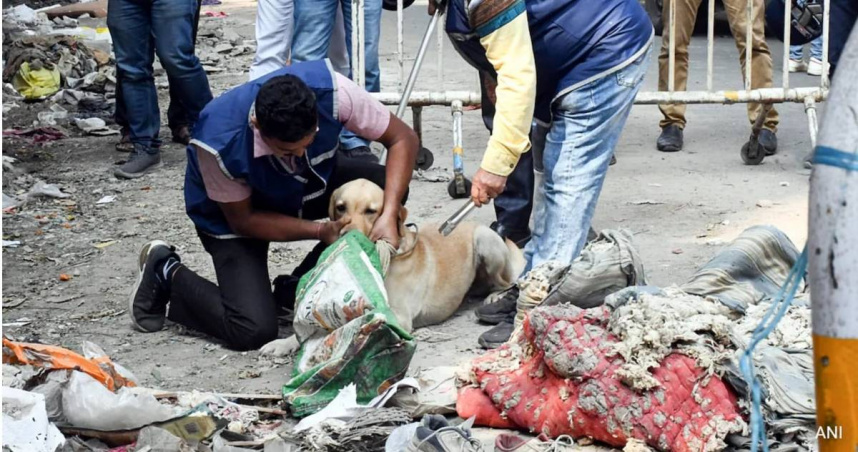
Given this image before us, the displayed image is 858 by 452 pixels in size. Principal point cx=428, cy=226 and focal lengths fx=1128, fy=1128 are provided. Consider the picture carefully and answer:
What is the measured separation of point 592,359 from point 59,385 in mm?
1794

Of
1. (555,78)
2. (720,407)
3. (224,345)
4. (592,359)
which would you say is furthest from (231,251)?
(720,407)

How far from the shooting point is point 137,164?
767 cm

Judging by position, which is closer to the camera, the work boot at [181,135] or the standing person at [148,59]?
the standing person at [148,59]

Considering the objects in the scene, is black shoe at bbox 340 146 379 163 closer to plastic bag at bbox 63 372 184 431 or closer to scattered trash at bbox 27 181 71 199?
scattered trash at bbox 27 181 71 199

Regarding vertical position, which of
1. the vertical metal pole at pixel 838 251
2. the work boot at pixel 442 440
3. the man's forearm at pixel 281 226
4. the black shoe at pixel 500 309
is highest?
the vertical metal pole at pixel 838 251

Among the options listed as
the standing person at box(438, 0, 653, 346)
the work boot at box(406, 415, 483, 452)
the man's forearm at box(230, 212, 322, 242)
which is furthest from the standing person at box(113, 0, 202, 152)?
the work boot at box(406, 415, 483, 452)

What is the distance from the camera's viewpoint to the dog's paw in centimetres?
475

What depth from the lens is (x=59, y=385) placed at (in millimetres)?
3822

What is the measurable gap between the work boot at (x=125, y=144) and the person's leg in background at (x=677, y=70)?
12.5 ft

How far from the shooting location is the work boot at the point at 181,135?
834 centimetres

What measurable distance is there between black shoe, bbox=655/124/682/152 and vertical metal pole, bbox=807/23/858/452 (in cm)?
613

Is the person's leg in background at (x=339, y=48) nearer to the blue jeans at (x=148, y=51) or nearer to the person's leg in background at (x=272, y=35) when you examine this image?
the person's leg in background at (x=272, y=35)

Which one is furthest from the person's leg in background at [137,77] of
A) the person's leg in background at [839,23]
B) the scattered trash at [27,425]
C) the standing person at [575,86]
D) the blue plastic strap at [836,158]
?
the blue plastic strap at [836,158]

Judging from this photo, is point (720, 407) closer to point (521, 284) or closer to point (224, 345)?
point (521, 284)
